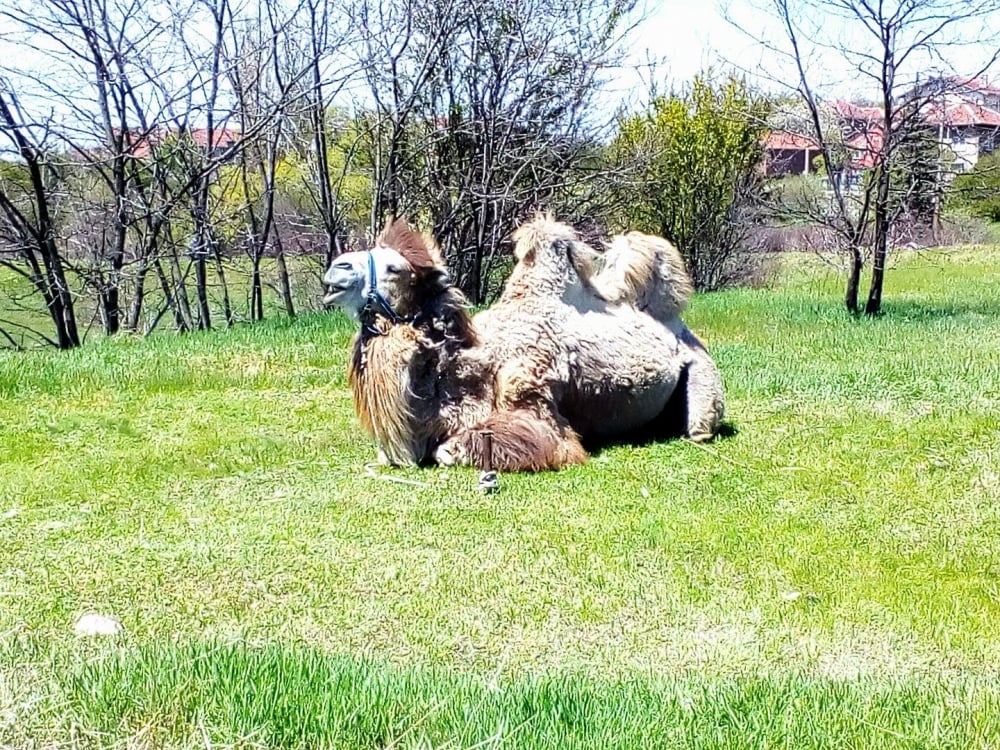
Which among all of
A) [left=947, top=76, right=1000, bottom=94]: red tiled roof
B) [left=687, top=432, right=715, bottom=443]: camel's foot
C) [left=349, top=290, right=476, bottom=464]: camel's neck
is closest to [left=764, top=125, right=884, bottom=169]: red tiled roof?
[left=947, top=76, right=1000, bottom=94]: red tiled roof

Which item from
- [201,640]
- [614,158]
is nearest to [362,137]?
[614,158]

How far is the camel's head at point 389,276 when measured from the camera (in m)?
6.02

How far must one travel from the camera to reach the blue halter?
6055 mm

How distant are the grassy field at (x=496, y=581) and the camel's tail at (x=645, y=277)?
934 millimetres

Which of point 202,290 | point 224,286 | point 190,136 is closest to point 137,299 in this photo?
point 202,290

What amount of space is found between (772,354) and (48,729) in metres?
8.72

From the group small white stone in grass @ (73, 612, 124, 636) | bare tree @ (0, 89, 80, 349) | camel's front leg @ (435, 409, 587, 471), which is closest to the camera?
small white stone in grass @ (73, 612, 124, 636)

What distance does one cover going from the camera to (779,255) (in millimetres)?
25406

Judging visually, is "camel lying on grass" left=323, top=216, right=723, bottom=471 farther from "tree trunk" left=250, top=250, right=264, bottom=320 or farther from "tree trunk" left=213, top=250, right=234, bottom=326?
"tree trunk" left=250, top=250, right=264, bottom=320

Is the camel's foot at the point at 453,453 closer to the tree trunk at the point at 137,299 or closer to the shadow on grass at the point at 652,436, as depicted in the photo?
the shadow on grass at the point at 652,436

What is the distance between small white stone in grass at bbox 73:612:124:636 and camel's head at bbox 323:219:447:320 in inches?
96.0

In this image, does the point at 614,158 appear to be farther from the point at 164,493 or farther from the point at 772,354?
the point at 164,493

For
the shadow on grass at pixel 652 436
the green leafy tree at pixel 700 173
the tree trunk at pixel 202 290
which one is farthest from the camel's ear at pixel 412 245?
the green leafy tree at pixel 700 173

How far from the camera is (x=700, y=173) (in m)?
22.3
